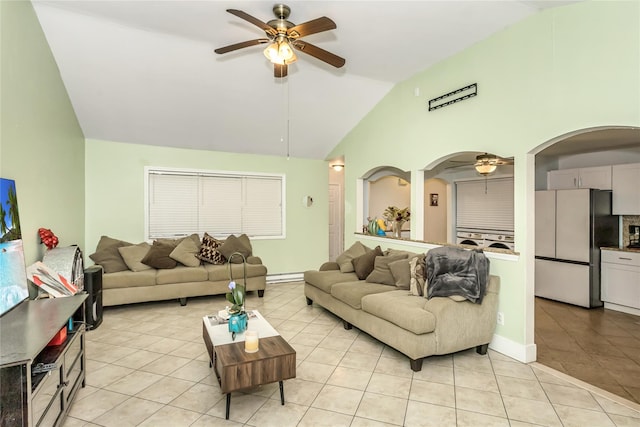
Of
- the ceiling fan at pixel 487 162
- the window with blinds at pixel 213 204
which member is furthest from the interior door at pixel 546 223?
the window with blinds at pixel 213 204

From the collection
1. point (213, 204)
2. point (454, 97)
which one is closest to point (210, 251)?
point (213, 204)

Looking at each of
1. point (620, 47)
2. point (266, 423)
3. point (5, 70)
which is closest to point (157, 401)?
point (266, 423)

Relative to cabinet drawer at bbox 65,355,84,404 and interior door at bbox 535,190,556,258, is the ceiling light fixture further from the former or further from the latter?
interior door at bbox 535,190,556,258

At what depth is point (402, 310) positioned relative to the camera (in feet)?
10.1

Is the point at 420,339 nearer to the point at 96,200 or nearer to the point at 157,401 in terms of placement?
the point at 157,401

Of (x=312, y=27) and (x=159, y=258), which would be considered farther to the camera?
(x=159, y=258)

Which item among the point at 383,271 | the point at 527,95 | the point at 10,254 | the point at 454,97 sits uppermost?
the point at 454,97

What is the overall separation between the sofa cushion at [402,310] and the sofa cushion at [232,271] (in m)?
2.40

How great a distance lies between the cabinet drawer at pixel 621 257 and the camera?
462 cm

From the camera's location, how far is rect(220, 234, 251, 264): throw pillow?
5625 millimetres

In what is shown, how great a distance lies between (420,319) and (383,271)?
124 cm

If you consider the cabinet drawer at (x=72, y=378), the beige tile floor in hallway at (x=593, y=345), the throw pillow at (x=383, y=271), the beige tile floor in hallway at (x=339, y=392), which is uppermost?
the throw pillow at (x=383, y=271)

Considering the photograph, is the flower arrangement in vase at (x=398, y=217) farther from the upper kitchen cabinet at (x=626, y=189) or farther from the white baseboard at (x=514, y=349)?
the upper kitchen cabinet at (x=626, y=189)

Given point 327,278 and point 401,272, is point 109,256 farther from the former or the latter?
point 401,272
